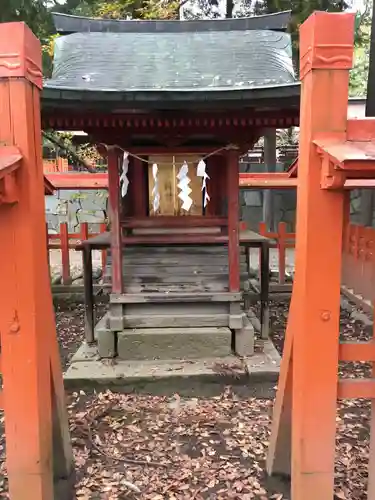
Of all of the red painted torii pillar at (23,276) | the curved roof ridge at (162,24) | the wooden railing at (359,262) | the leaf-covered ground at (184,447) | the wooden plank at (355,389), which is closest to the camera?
the red painted torii pillar at (23,276)

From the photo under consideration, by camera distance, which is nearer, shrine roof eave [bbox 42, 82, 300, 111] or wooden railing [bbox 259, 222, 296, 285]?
shrine roof eave [bbox 42, 82, 300, 111]

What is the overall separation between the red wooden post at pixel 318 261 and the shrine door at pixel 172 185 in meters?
3.24

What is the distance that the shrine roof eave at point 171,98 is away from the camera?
4617mm

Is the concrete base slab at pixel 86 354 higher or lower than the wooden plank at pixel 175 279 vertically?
lower

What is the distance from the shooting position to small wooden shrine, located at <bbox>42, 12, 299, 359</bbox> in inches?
189

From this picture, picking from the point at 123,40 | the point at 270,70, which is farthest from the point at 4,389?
the point at 123,40

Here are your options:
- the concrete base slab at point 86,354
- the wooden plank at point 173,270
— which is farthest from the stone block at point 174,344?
the wooden plank at point 173,270

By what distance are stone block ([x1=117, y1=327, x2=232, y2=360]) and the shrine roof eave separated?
2888 mm

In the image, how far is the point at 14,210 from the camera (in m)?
2.68

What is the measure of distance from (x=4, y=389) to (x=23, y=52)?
82.5 inches

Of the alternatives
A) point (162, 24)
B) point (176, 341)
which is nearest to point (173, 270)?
point (176, 341)

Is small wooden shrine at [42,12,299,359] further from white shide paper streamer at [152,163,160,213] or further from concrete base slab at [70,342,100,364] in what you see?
concrete base slab at [70,342,100,364]

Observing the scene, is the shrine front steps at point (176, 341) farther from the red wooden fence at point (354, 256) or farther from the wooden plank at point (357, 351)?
the wooden plank at point (357, 351)

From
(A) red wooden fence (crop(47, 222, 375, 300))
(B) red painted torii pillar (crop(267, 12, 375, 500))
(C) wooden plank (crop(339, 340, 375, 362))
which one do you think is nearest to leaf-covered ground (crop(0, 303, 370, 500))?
(B) red painted torii pillar (crop(267, 12, 375, 500))
